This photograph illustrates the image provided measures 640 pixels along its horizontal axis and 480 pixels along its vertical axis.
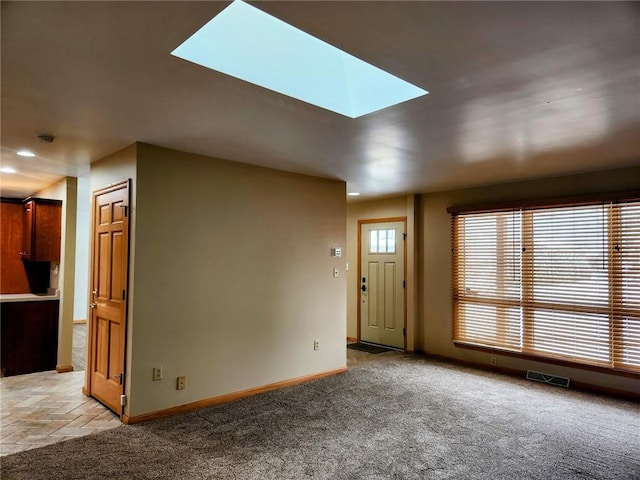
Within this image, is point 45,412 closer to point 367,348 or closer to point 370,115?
point 370,115

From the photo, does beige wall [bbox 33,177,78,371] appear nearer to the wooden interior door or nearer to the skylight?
the wooden interior door

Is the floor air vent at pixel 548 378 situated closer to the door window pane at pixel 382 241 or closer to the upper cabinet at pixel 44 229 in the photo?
the door window pane at pixel 382 241

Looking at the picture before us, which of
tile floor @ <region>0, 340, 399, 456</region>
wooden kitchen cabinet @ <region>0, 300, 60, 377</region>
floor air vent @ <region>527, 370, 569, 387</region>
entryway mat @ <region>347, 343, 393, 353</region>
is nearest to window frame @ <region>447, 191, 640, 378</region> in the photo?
floor air vent @ <region>527, 370, 569, 387</region>

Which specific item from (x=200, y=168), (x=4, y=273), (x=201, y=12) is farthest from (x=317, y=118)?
(x=4, y=273)

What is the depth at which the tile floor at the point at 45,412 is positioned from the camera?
10.4ft

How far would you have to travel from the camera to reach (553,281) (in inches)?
188

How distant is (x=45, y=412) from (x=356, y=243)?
4814mm

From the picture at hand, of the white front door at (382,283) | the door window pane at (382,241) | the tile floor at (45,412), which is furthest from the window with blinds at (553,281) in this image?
the tile floor at (45,412)

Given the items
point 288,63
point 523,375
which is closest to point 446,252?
point 523,375

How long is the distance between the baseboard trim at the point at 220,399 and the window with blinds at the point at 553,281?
213cm

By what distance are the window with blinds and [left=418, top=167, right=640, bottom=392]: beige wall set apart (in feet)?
0.52

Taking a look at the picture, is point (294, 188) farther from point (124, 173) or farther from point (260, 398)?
point (260, 398)

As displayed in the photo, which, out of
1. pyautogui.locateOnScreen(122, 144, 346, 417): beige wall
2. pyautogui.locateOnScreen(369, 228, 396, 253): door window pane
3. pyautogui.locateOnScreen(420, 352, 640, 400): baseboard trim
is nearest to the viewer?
pyautogui.locateOnScreen(122, 144, 346, 417): beige wall

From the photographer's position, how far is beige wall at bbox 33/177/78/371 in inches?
201
